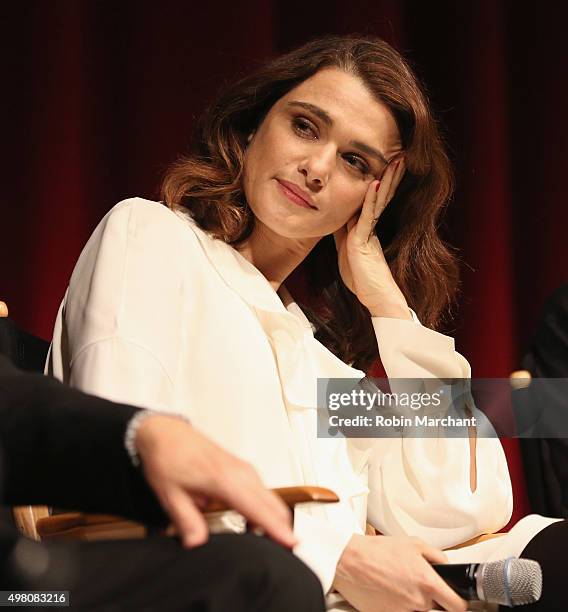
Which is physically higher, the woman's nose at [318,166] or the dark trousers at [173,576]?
the woman's nose at [318,166]

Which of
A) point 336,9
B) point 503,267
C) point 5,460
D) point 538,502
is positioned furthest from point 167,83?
point 5,460

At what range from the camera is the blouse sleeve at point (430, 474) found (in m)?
A: 1.59

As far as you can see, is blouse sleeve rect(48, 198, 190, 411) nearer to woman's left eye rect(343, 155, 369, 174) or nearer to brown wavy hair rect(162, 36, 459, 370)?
brown wavy hair rect(162, 36, 459, 370)

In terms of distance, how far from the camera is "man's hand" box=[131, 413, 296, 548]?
0.66 meters

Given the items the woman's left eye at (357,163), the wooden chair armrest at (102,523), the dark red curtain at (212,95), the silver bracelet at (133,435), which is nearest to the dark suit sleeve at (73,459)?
the silver bracelet at (133,435)

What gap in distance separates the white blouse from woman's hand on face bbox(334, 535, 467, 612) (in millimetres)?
30

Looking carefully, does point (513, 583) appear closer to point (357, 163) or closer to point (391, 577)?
point (391, 577)

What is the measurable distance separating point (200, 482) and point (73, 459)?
0.10 metres

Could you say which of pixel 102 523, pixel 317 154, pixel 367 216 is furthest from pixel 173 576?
pixel 367 216

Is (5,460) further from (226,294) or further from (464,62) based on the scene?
(464,62)

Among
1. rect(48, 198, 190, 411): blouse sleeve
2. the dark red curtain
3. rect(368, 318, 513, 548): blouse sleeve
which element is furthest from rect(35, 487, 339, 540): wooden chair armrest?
the dark red curtain

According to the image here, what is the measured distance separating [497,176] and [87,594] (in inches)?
93.7

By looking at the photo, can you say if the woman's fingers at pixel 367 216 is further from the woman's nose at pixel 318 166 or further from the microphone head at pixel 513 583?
the microphone head at pixel 513 583

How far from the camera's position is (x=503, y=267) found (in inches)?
113
